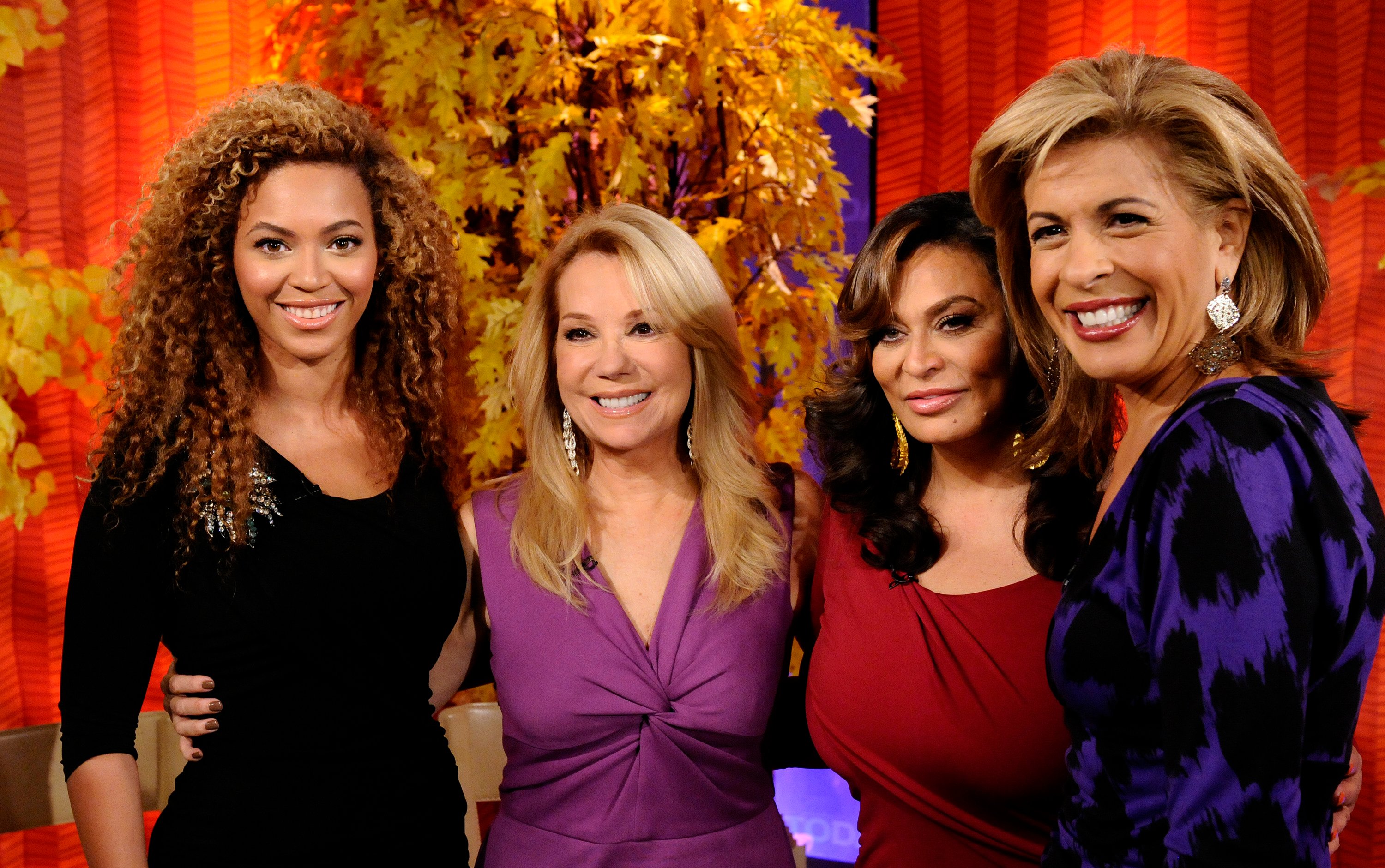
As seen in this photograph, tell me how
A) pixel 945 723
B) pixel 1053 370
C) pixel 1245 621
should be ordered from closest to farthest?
pixel 1245 621, pixel 1053 370, pixel 945 723

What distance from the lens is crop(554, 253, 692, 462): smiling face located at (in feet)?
6.40

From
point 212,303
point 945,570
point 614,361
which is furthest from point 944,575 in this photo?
point 212,303

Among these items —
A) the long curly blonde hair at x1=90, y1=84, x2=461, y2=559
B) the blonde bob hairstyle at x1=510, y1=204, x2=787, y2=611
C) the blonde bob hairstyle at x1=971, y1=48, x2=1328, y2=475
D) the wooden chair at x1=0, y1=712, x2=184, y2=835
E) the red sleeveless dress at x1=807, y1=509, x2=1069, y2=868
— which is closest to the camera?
the blonde bob hairstyle at x1=971, y1=48, x2=1328, y2=475

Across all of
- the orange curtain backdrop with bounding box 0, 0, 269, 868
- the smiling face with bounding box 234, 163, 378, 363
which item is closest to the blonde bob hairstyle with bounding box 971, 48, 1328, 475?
the smiling face with bounding box 234, 163, 378, 363

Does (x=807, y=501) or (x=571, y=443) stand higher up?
(x=571, y=443)

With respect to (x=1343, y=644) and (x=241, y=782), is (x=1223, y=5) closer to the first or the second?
(x=1343, y=644)

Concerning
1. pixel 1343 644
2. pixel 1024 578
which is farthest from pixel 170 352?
pixel 1343 644

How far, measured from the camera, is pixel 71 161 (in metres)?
2.89

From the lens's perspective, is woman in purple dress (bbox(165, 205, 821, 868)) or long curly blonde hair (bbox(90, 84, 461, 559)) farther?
woman in purple dress (bbox(165, 205, 821, 868))

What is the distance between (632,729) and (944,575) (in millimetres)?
606

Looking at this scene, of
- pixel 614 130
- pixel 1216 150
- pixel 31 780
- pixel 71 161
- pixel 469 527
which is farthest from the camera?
pixel 71 161

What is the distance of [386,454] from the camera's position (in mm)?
1954

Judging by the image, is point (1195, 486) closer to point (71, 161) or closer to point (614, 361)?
point (614, 361)

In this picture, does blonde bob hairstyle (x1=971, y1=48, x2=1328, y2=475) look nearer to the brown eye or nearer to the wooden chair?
the brown eye
